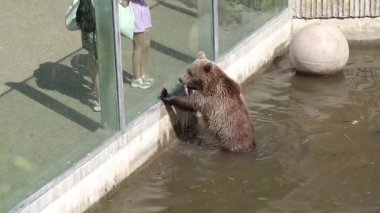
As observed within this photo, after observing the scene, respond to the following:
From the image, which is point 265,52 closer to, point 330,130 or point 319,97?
point 319,97

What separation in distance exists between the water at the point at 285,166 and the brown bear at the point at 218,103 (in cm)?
17

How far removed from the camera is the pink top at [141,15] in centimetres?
831

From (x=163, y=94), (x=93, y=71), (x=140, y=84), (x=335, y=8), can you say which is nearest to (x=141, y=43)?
(x=140, y=84)

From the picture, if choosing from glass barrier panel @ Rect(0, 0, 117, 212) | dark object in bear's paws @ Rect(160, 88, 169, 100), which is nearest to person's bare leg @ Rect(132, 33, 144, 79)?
dark object in bear's paws @ Rect(160, 88, 169, 100)

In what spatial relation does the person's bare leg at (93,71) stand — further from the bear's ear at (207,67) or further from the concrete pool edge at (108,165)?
the bear's ear at (207,67)

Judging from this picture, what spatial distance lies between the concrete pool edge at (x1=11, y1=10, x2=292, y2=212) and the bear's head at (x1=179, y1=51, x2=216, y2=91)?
367 millimetres

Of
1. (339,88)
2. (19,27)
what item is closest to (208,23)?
Answer: (339,88)

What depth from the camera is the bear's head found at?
28.2ft

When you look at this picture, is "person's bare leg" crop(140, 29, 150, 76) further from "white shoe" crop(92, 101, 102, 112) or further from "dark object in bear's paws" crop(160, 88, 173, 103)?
"white shoe" crop(92, 101, 102, 112)

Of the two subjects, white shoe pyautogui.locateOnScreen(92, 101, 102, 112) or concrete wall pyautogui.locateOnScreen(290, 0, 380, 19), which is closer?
→ white shoe pyautogui.locateOnScreen(92, 101, 102, 112)

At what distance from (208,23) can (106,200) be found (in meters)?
3.05

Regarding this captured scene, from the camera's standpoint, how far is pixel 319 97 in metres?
10.1

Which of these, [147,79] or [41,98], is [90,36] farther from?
[147,79]

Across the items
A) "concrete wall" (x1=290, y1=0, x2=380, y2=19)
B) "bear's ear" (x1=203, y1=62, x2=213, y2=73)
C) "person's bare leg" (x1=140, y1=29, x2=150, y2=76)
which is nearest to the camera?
"person's bare leg" (x1=140, y1=29, x2=150, y2=76)
